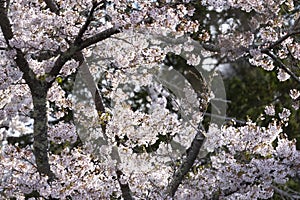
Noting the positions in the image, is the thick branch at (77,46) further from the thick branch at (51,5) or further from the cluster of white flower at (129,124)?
the thick branch at (51,5)

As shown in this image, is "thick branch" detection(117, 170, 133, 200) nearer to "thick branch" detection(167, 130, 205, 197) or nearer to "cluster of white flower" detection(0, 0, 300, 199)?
"cluster of white flower" detection(0, 0, 300, 199)

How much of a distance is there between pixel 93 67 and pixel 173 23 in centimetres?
120

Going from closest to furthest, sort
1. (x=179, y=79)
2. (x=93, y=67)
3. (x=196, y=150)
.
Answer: (x=196, y=150), (x=93, y=67), (x=179, y=79)

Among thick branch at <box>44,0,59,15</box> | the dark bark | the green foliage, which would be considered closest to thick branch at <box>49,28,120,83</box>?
the dark bark

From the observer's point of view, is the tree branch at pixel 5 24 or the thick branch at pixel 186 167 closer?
the tree branch at pixel 5 24

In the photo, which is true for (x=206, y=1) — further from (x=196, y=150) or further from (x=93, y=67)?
(x=93, y=67)

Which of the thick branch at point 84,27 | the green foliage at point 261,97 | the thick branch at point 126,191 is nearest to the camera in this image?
the thick branch at point 84,27

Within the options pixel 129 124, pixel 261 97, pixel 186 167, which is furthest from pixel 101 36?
pixel 261 97

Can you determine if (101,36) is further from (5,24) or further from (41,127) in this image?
(41,127)

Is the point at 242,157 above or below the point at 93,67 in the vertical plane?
below

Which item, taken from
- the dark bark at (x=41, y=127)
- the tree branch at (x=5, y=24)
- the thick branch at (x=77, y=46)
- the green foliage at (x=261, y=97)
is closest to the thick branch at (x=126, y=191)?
the dark bark at (x=41, y=127)

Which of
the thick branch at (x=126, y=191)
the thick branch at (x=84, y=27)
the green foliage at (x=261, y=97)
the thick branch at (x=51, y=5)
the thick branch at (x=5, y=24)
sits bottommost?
the thick branch at (x=126, y=191)

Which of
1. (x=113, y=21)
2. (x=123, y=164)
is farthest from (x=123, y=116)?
(x=113, y=21)

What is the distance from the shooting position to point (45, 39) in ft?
11.7
